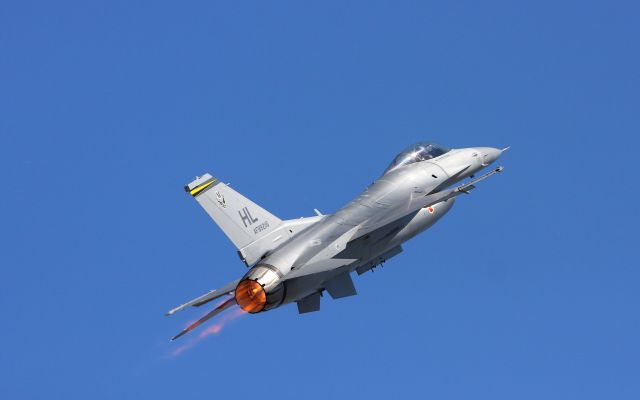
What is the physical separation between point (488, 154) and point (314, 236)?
7.36m

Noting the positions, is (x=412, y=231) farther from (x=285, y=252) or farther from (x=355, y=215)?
(x=285, y=252)

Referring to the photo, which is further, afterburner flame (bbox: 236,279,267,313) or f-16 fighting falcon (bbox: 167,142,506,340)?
f-16 fighting falcon (bbox: 167,142,506,340)

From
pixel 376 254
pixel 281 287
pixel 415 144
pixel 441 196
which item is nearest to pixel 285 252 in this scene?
pixel 281 287

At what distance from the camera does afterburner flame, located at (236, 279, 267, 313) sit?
82.8 ft

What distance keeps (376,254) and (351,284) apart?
119cm

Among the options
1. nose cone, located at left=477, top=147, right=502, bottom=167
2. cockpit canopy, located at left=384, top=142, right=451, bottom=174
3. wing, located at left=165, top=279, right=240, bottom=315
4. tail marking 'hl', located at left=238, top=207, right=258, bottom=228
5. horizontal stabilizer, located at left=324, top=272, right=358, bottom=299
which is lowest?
horizontal stabilizer, located at left=324, top=272, right=358, bottom=299

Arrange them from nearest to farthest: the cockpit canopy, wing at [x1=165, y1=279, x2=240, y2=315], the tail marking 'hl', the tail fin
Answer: wing at [x1=165, y1=279, x2=240, y2=315] → the tail fin → the tail marking 'hl' → the cockpit canopy

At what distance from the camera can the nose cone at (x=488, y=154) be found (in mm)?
31797

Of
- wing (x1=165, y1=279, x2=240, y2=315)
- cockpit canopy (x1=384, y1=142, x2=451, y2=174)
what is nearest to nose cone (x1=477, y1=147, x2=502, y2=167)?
cockpit canopy (x1=384, y1=142, x2=451, y2=174)

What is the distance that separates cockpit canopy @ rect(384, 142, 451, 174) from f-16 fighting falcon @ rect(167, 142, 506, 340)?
0.72m

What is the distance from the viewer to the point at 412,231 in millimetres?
28422

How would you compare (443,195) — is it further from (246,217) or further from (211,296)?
(211,296)

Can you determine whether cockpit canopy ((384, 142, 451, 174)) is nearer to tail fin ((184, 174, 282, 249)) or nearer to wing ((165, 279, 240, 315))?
tail fin ((184, 174, 282, 249))

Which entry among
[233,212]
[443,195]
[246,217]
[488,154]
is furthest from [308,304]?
[488,154]
